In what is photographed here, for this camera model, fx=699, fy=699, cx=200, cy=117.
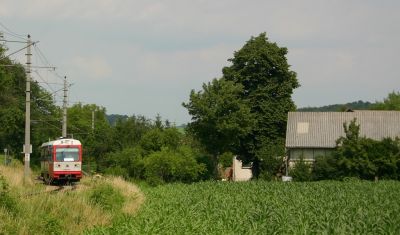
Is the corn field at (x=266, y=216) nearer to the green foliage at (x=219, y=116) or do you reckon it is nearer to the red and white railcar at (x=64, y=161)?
the red and white railcar at (x=64, y=161)

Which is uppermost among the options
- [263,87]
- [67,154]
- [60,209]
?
[263,87]

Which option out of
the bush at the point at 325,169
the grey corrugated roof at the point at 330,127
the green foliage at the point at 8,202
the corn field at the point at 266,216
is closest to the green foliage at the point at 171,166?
the bush at the point at 325,169

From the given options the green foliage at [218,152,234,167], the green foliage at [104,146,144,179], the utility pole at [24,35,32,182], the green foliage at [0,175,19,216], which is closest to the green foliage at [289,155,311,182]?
the green foliage at [104,146,144,179]

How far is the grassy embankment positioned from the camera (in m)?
21.2

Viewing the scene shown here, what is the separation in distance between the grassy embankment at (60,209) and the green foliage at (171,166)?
22.6 m

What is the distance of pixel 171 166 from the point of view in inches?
2138

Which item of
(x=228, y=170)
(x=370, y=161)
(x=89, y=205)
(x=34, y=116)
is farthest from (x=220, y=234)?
(x=228, y=170)

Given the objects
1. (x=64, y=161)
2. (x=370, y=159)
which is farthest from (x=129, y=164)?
(x=370, y=159)

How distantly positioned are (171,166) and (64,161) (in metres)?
11.1

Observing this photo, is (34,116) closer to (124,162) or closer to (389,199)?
(124,162)

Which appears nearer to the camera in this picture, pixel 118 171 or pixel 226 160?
pixel 118 171

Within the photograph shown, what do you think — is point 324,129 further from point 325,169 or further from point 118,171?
point 118,171

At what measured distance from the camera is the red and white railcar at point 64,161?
148ft

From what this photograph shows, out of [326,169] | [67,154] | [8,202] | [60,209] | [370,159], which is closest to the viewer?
[8,202]
